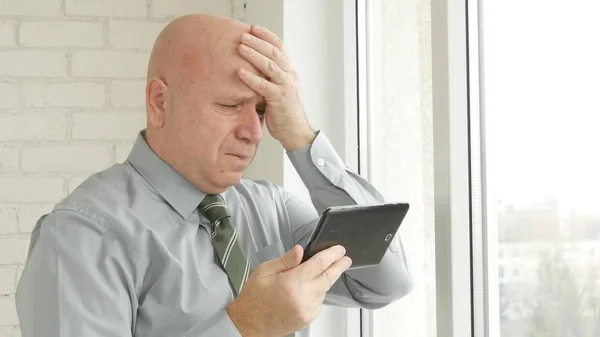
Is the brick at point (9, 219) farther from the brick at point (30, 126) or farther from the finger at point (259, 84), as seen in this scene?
the finger at point (259, 84)

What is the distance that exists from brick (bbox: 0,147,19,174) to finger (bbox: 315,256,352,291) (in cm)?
154

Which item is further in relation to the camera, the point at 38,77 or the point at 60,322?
the point at 38,77

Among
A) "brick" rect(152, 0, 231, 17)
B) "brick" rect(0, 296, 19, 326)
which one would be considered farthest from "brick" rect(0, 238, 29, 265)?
"brick" rect(152, 0, 231, 17)

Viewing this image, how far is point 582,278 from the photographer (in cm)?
110

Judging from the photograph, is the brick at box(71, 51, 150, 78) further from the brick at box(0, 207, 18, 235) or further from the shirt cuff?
the shirt cuff

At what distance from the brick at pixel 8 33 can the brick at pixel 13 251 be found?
1.98ft

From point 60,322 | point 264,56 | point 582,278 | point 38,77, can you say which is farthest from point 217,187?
point 38,77

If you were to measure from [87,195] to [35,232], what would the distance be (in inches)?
4.1

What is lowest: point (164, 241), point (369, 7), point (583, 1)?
point (164, 241)

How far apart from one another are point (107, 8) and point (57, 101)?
1.09 ft

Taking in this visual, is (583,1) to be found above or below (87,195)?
above

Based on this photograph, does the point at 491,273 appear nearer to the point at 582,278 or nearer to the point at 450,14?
the point at 582,278

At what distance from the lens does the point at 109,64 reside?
2.54 m

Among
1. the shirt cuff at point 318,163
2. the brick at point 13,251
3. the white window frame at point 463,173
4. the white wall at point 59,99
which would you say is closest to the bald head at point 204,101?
the shirt cuff at point 318,163
